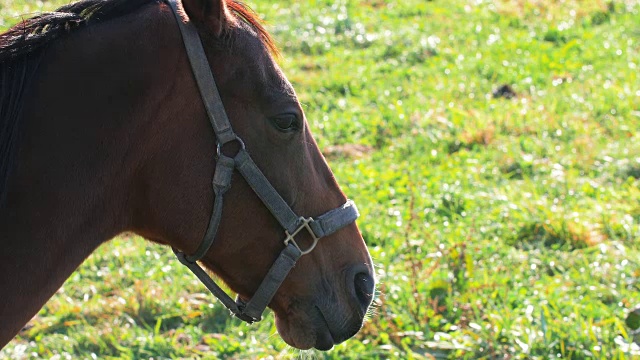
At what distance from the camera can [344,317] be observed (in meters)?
2.50

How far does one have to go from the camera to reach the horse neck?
2.07 m

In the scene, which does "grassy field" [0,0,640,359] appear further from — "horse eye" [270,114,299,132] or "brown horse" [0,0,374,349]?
"horse eye" [270,114,299,132]

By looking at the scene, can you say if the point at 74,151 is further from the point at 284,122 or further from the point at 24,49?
the point at 284,122

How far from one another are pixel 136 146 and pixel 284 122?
0.42 meters

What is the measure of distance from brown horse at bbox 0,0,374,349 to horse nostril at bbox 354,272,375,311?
1.6 inches

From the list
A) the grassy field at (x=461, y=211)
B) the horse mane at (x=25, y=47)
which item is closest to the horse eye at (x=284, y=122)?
the horse mane at (x=25, y=47)

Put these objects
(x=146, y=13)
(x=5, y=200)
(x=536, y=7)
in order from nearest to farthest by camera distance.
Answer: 1. (x=5, y=200)
2. (x=146, y=13)
3. (x=536, y=7)

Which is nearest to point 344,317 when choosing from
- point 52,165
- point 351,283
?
point 351,283

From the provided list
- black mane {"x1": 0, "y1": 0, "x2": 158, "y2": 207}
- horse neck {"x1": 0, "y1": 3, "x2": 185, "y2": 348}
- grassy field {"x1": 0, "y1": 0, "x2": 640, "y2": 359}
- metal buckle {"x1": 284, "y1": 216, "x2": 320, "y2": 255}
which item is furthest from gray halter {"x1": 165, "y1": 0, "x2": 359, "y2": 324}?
grassy field {"x1": 0, "y1": 0, "x2": 640, "y2": 359}

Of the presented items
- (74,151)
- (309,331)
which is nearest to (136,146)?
(74,151)

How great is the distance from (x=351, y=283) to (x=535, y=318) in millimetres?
1885

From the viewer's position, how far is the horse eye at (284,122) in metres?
2.31

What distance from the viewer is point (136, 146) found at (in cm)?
217

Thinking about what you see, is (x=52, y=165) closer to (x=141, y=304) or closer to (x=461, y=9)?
(x=141, y=304)
